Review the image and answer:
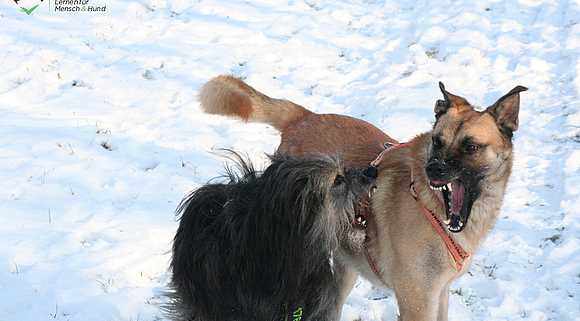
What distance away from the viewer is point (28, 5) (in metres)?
8.80

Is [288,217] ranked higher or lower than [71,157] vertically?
higher

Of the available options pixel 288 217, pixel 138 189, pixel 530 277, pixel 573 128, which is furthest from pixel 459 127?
pixel 573 128

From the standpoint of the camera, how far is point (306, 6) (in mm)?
9906

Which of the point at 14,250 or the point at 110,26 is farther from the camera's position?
the point at 110,26

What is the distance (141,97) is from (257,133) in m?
1.48

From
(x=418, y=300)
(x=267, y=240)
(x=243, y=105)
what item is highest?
(x=267, y=240)

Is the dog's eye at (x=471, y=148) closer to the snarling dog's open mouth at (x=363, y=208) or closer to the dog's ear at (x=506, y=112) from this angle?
the dog's ear at (x=506, y=112)

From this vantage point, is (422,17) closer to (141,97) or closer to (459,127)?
(141,97)

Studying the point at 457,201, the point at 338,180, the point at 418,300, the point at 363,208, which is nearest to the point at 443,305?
the point at 418,300

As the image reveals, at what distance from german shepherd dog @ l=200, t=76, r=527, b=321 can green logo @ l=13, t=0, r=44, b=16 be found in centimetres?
643

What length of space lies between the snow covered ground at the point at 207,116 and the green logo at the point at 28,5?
9cm

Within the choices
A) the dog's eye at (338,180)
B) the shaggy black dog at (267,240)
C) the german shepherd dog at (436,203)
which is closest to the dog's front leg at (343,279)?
the german shepherd dog at (436,203)

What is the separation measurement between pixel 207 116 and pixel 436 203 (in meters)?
3.71

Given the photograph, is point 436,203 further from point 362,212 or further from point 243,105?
point 243,105
